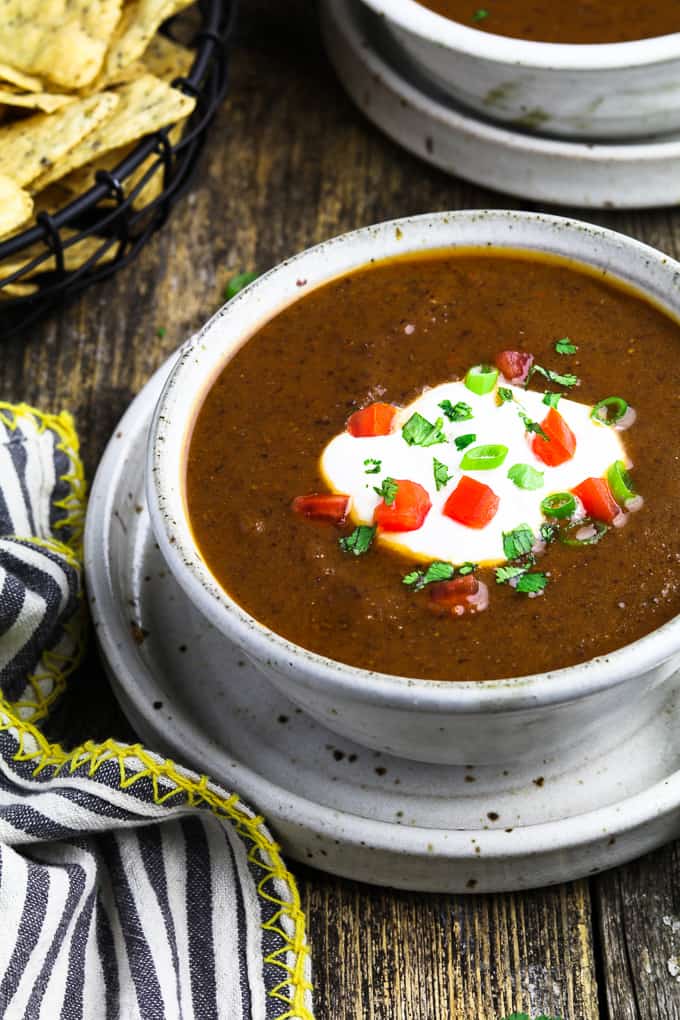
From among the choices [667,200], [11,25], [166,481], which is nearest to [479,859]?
[166,481]

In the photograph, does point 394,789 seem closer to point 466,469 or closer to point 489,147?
point 466,469

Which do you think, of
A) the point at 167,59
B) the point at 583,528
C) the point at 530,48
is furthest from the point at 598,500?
the point at 167,59

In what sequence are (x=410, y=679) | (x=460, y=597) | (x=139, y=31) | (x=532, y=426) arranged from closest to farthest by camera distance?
(x=410, y=679), (x=460, y=597), (x=532, y=426), (x=139, y=31)

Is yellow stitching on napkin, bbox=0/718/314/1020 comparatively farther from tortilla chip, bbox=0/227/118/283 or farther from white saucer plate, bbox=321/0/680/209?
white saucer plate, bbox=321/0/680/209

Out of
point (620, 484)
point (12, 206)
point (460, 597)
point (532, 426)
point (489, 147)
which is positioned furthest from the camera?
point (489, 147)

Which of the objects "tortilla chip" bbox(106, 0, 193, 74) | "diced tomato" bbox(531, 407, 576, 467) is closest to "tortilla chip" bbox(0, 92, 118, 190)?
"tortilla chip" bbox(106, 0, 193, 74)

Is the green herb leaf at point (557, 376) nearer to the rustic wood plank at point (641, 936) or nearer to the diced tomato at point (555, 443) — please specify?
the diced tomato at point (555, 443)
